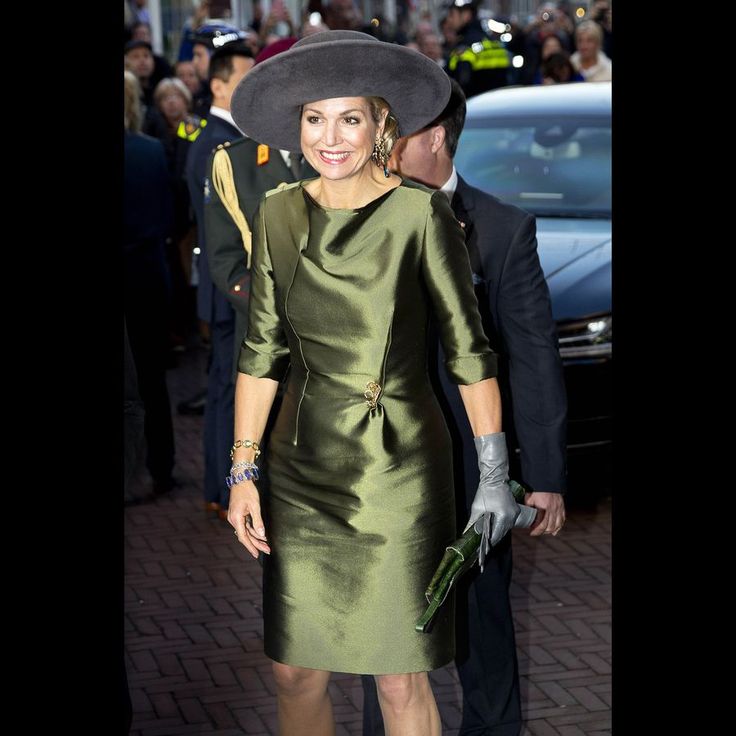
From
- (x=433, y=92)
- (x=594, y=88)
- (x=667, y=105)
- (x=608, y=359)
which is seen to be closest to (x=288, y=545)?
(x=433, y=92)

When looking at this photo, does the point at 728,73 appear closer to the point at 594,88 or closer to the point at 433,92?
the point at 433,92

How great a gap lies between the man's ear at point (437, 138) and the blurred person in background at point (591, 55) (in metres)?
9.87

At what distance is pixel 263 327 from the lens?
11.7ft

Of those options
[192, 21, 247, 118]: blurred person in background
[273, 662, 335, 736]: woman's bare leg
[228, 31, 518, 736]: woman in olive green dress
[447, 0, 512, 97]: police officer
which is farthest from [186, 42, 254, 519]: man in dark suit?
[447, 0, 512, 97]: police officer

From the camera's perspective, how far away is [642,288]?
8.93 ft

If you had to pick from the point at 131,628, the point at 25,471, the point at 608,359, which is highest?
the point at 25,471

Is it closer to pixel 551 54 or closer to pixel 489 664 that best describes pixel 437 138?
pixel 489 664

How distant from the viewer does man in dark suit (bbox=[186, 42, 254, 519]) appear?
6.61 metres

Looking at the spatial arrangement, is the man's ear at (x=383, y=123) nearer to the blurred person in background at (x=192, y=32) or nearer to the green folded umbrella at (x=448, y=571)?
the green folded umbrella at (x=448, y=571)

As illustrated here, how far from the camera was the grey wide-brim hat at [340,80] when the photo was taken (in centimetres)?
337

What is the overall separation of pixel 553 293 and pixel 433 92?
3.50 metres

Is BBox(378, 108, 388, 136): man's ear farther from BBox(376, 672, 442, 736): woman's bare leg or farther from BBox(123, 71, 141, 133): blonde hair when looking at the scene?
BBox(123, 71, 141, 133): blonde hair

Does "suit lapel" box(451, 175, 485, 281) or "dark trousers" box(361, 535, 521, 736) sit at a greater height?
"suit lapel" box(451, 175, 485, 281)

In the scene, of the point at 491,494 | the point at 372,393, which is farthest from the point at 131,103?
the point at 491,494
